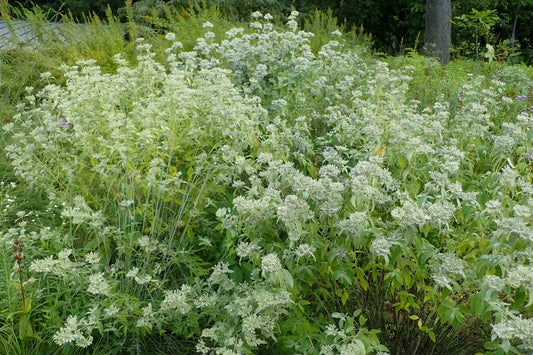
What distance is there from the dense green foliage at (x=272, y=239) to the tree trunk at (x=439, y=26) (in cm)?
630

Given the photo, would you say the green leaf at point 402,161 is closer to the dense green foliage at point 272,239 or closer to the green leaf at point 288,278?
the dense green foliage at point 272,239

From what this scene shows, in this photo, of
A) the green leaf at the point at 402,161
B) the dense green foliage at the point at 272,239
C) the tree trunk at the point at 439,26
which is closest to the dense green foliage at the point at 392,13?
the tree trunk at the point at 439,26

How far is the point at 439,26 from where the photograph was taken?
9.56m

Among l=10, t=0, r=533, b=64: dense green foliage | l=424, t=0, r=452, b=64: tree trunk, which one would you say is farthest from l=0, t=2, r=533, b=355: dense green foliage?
l=10, t=0, r=533, b=64: dense green foliage

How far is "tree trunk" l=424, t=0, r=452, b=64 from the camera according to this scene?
948cm

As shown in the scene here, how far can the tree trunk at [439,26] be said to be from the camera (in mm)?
9484

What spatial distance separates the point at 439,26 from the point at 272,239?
8577mm

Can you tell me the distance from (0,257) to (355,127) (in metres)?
2.36

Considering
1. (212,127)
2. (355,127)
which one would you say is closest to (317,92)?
(355,127)

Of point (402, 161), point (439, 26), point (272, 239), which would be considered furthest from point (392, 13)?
point (272, 239)

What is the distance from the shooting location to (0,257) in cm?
286

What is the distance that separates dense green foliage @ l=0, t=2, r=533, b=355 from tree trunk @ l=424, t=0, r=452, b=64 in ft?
20.7

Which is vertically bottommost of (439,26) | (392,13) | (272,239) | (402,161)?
(392,13)

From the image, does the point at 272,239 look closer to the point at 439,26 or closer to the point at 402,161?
the point at 402,161
